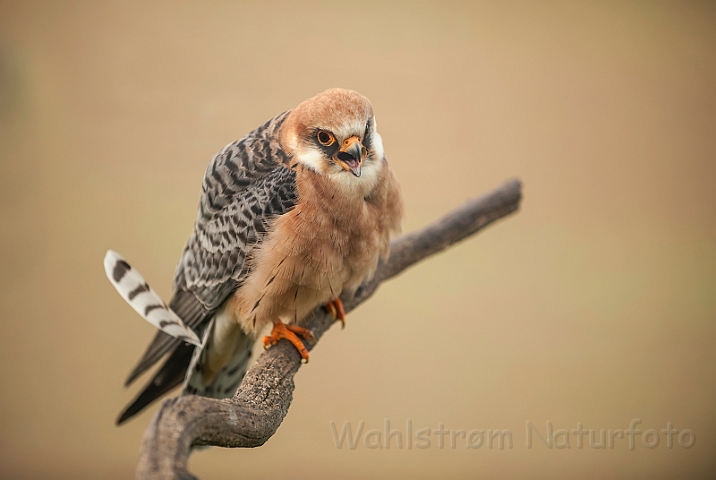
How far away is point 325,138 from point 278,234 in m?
0.34

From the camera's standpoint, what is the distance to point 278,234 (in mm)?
1761

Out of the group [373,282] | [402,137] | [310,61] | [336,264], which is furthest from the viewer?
[402,137]

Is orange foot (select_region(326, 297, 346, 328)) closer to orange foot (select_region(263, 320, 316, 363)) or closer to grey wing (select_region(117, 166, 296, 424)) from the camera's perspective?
orange foot (select_region(263, 320, 316, 363))

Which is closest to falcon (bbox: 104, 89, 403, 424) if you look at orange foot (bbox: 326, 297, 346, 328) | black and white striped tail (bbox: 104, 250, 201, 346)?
black and white striped tail (bbox: 104, 250, 201, 346)

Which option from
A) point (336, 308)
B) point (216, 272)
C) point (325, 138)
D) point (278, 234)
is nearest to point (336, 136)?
point (325, 138)

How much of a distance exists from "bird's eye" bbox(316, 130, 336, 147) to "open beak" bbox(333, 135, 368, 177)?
4 centimetres

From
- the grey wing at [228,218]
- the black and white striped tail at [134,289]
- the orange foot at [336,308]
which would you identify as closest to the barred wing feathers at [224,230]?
the grey wing at [228,218]

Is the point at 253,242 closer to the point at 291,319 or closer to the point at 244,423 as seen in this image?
the point at 291,319

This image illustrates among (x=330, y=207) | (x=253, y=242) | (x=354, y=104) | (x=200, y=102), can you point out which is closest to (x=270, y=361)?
(x=253, y=242)

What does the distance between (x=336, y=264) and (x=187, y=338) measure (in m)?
0.56

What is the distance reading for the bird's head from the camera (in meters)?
1.59

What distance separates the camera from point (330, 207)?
1745 mm

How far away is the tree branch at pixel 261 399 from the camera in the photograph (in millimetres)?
1015

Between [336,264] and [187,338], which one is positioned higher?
[336,264]
